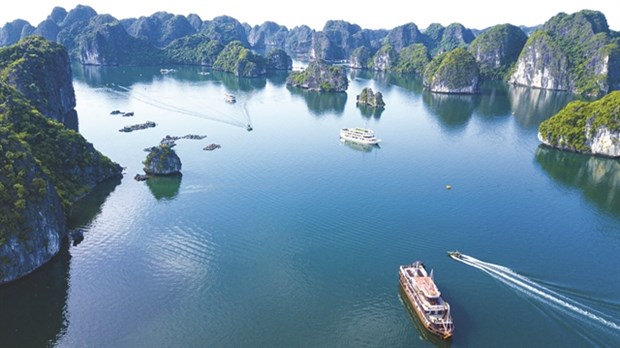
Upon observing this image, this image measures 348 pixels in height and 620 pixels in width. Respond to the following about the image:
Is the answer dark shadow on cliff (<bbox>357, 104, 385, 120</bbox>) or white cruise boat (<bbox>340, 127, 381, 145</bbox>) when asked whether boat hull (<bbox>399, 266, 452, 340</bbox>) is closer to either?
white cruise boat (<bbox>340, 127, 381, 145</bbox>)

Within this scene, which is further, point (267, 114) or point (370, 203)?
point (267, 114)

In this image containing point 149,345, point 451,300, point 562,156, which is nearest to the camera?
point 149,345

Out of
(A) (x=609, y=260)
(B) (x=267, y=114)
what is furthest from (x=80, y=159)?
(A) (x=609, y=260)

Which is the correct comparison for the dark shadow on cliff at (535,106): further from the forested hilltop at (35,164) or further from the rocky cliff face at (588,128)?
the forested hilltop at (35,164)

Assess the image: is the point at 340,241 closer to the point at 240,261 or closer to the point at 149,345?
the point at 240,261

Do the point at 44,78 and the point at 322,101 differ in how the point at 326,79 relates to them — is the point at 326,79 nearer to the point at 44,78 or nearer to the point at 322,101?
the point at 322,101

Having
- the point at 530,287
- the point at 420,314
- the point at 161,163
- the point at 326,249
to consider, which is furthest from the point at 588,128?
the point at 161,163

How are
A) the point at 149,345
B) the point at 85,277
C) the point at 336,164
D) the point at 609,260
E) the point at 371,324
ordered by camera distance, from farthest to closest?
the point at 336,164 < the point at 609,260 < the point at 85,277 < the point at 371,324 < the point at 149,345

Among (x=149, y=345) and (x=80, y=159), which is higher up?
(x=80, y=159)
